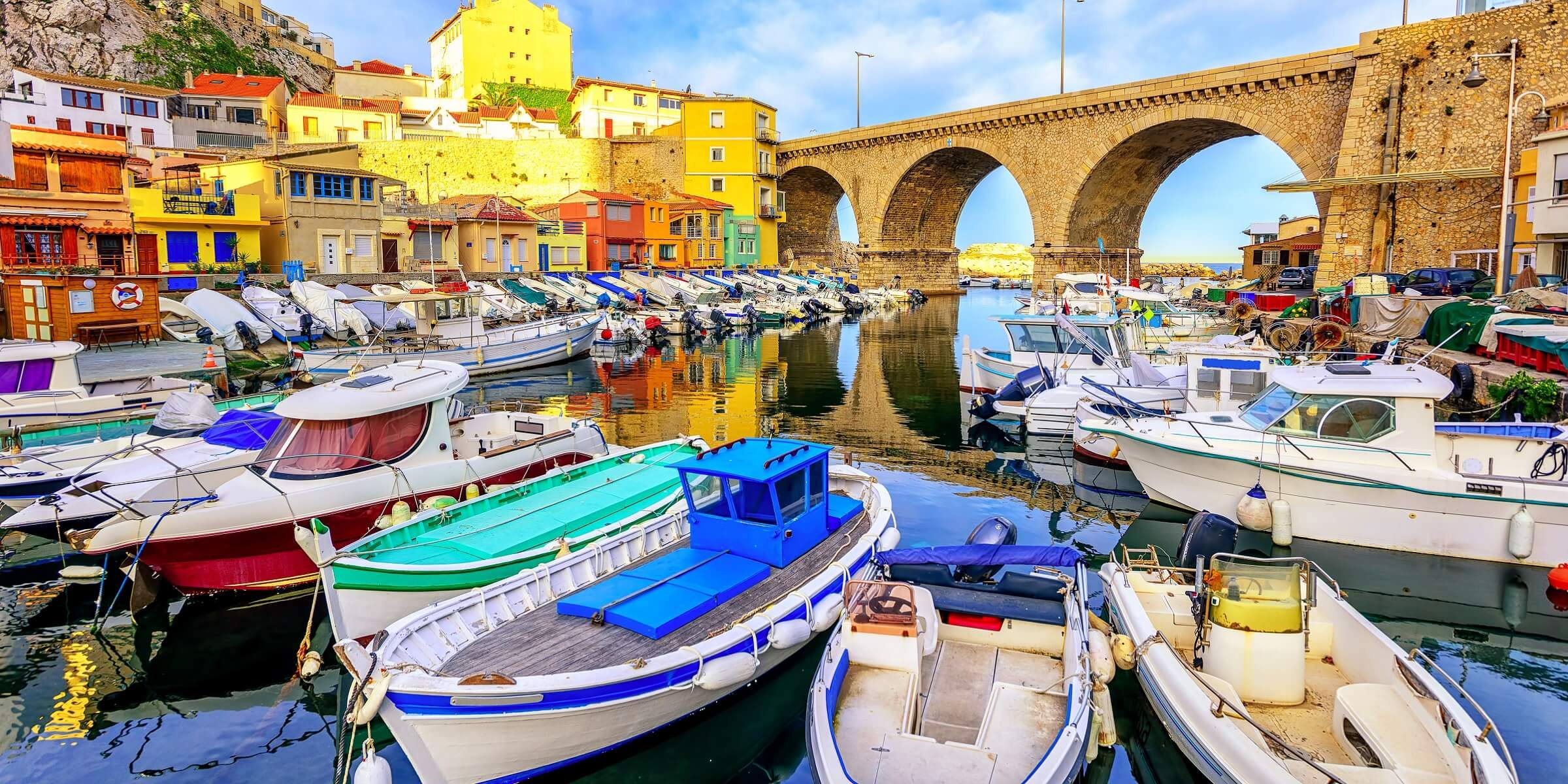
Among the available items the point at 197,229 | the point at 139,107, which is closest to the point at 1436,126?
the point at 197,229

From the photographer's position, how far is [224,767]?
570 centimetres

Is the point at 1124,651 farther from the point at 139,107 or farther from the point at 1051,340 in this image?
the point at 139,107

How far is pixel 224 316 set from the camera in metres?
20.7

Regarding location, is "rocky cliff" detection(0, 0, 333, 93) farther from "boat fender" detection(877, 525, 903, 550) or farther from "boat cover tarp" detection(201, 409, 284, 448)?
"boat fender" detection(877, 525, 903, 550)

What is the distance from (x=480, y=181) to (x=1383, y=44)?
43.3 metres

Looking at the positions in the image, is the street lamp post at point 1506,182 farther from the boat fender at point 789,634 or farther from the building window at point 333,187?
the building window at point 333,187

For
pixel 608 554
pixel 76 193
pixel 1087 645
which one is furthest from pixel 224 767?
pixel 76 193

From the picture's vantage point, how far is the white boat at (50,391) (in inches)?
501

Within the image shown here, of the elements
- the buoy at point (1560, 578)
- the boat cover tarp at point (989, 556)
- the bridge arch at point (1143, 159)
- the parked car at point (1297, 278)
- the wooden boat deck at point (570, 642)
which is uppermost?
the bridge arch at point (1143, 159)

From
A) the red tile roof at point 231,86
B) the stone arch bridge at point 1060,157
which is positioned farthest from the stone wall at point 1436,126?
the red tile roof at point 231,86

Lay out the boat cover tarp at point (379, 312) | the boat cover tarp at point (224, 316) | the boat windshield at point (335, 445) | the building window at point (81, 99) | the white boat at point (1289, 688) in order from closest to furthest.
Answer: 1. the white boat at point (1289, 688)
2. the boat windshield at point (335, 445)
3. the boat cover tarp at point (224, 316)
4. the boat cover tarp at point (379, 312)
5. the building window at point (81, 99)

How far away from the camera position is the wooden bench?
680 inches

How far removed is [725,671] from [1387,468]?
7.28 metres

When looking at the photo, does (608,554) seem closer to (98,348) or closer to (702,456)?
(702,456)
